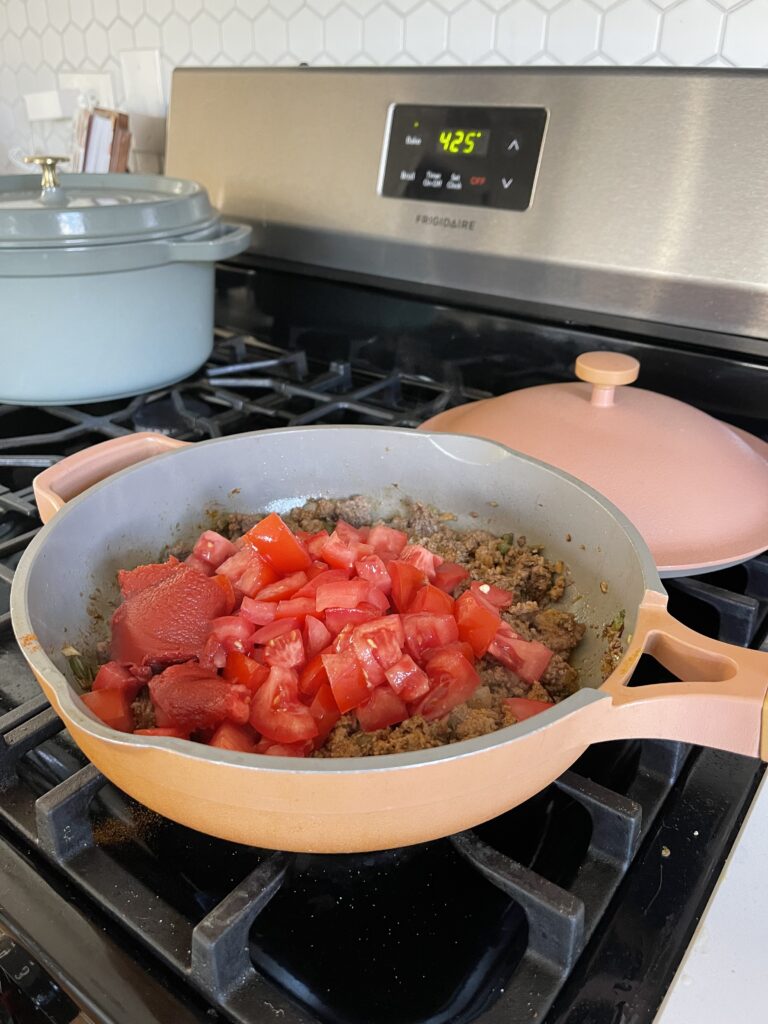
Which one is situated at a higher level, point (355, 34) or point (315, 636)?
point (355, 34)

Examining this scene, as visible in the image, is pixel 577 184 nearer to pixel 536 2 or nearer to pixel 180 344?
pixel 536 2

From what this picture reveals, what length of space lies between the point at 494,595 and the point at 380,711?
0.15 m

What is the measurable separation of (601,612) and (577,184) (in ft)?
1.74

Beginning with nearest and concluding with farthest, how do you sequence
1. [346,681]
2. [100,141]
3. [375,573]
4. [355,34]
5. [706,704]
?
[706,704]
[346,681]
[375,573]
[355,34]
[100,141]

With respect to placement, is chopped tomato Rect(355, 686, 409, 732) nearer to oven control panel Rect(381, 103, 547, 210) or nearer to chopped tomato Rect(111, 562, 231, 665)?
chopped tomato Rect(111, 562, 231, 665)

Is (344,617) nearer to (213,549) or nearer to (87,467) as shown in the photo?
(213,549)

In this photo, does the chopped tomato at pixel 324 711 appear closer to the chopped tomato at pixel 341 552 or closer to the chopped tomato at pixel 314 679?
the chopped tomato at pixel 314 679

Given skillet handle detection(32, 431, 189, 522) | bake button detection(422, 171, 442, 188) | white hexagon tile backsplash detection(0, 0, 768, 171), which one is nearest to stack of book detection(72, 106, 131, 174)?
white hexagon tile backsplash detection(0, 0, 768, 171)

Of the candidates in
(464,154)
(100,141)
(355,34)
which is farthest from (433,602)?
(100,141)

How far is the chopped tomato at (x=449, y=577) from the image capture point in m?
0.64

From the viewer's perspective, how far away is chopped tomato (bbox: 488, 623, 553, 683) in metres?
0.56

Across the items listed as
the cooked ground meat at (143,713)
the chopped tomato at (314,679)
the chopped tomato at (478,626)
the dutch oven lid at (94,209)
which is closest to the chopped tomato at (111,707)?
the cooked ground meat at (143,713)

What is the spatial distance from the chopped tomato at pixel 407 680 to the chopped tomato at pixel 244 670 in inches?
3.0

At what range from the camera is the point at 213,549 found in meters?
0.64
